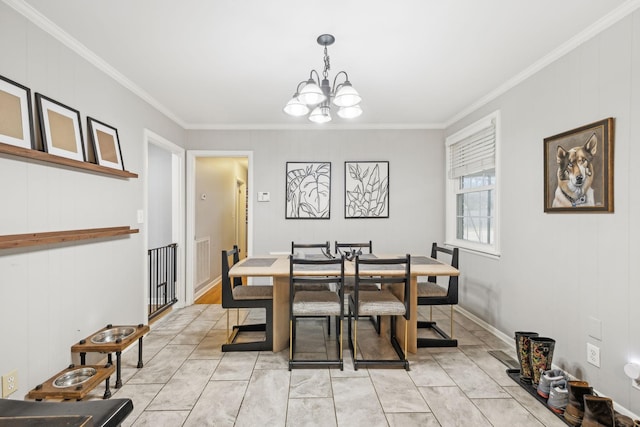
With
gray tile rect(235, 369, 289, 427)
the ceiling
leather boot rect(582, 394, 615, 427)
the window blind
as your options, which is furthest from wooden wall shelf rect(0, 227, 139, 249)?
the window blind

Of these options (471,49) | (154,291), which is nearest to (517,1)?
(471,49)

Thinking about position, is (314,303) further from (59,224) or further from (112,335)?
(59,224)

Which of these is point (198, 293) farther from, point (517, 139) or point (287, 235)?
point (517, 139)

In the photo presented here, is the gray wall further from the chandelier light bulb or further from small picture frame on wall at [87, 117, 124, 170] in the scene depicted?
the chandelier light bulb

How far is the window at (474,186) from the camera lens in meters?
3.36

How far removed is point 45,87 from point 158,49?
77 cm

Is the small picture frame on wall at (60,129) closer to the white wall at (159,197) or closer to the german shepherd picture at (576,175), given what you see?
the white wall at (159,197)

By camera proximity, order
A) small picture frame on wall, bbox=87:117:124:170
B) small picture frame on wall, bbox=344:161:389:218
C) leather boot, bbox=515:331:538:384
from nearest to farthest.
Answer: leather boot, bbox=515:331:538:384 < small picture frame on wall, bbox=87:117:124:170 < small picture frame on wall, bbox=344:161:389:218

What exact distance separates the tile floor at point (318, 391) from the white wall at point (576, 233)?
0.46m

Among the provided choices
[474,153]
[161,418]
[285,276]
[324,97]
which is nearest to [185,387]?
[161,418]

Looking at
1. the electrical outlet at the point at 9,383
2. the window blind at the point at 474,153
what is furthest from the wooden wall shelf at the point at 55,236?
the window blind at the point at 474,153

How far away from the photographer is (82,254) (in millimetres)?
2371

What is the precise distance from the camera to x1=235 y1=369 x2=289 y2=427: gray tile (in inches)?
75.7

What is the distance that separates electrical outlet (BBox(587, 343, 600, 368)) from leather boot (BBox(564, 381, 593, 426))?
0.30 metres
